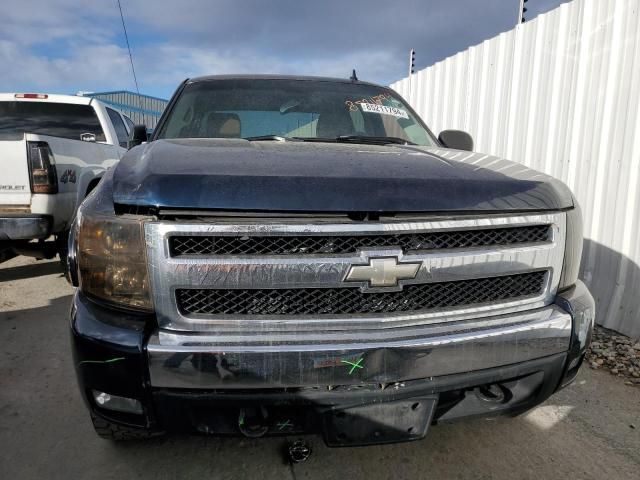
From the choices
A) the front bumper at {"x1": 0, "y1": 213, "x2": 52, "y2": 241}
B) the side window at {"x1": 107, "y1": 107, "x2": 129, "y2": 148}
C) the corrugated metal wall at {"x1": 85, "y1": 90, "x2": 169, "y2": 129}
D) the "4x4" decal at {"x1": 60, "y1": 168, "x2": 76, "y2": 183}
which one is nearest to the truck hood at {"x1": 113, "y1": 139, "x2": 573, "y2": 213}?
the front bumper at {"x1": 0, "y1": 213, "x2": 52, "y2": 241}

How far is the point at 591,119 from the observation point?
3926 mm

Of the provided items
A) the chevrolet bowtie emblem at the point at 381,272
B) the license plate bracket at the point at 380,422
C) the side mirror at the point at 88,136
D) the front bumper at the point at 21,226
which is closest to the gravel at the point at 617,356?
the license plate bracket at the point at 380,422

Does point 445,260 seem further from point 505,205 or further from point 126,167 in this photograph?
point 126,167

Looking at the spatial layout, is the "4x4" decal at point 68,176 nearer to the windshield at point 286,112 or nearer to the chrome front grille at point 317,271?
the windshield at point 286,112

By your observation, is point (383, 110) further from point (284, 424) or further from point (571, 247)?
point (284, 424)

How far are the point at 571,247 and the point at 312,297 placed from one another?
1.11 m

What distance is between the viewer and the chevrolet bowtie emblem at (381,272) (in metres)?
1.54

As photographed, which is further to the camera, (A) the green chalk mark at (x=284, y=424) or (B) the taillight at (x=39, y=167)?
(B) the taillight at (x=39, y=167)

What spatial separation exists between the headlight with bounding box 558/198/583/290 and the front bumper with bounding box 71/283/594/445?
0.26m

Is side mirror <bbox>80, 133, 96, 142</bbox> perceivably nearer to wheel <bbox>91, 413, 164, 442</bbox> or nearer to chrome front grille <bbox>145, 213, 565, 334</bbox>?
wheel <bbox>91, 413, 164, 442</bbox>

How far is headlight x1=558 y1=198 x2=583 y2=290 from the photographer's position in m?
1.86

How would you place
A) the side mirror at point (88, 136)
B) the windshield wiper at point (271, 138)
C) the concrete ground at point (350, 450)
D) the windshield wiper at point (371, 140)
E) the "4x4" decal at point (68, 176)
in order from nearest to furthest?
the concrete ground at point (350, 450) → the windshield wiper at point (271, 138) → the windshield wiper at point (371, 140) → the "4x4" decal at point (68, 176) → the side mirror at point (88, 136)

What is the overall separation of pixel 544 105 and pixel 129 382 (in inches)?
176

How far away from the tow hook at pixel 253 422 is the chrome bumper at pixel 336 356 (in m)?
0.14
